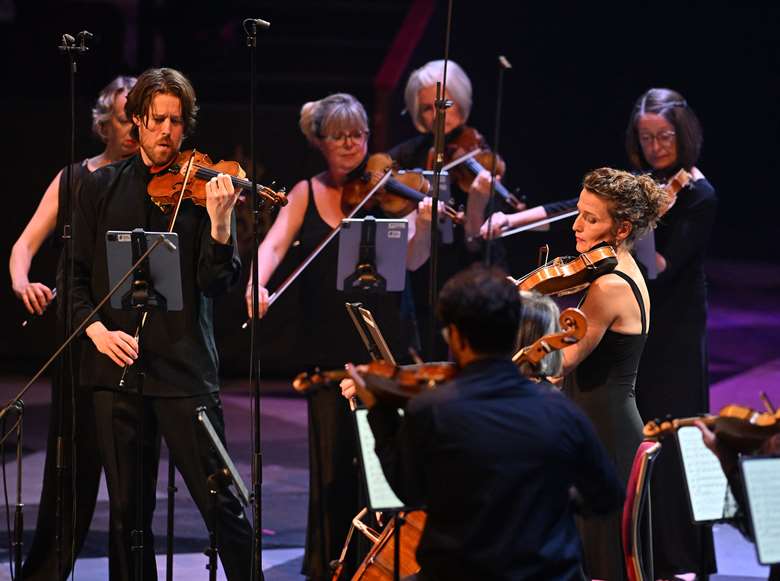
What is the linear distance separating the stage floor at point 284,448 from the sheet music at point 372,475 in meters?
1.87

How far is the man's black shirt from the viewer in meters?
3.91

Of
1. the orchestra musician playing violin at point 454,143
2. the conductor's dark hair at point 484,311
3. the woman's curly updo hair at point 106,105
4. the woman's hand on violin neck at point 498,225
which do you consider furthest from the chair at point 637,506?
the woman's curly updo hair at point 106,105

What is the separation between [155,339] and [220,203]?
0.47 m

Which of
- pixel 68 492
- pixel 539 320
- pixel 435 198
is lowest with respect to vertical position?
pixel 68 492

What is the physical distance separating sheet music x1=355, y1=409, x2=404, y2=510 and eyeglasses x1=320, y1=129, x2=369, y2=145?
6.50ft

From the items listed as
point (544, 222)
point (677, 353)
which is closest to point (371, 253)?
point (544, 222)

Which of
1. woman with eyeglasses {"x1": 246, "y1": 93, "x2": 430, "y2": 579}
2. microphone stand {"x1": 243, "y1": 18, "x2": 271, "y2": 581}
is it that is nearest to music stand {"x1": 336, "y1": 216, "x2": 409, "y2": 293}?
woman with eyeglasses {"x1": 246, "y1": 93, "x2": 430, "y2": 579}

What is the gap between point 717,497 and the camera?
3141 millimetres

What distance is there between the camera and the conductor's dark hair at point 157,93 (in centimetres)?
398

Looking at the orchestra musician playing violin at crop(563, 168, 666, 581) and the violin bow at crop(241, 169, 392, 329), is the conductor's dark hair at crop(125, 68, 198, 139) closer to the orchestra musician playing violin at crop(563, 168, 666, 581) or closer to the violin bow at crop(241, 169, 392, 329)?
the violin bow at crop(241, 169, 392, 329)

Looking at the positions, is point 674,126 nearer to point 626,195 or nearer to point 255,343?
point 626,195

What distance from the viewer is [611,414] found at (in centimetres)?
381

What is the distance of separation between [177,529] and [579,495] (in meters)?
3.02

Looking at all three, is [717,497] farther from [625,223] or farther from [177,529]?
[177,529]
